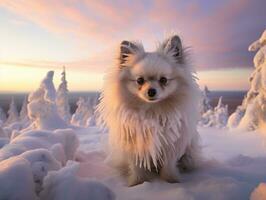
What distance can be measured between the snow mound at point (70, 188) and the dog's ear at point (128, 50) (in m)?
1.57

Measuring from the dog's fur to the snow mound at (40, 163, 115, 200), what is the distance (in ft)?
3.45

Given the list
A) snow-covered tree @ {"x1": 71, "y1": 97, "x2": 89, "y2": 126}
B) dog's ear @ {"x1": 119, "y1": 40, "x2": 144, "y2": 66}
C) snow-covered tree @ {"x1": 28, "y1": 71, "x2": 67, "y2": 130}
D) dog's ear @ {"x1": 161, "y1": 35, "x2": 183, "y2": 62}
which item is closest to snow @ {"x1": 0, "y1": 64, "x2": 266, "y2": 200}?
dog's ear @ {"x1": 119, "y1": 40, "x2": 144, "y2": 66}

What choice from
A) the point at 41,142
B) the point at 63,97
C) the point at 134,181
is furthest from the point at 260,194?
the point at 63,97

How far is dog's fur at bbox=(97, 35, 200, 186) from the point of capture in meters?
2.81

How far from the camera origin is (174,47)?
9.74 feet

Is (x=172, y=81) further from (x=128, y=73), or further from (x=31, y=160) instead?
(x=31, y=160)

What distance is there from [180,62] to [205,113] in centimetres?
1602

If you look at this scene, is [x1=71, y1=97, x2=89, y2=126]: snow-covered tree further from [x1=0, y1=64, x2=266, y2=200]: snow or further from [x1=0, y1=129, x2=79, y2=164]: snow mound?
[x1=0, y1=129, x2=79, y2=164]: snow mound

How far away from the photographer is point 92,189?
1.76m

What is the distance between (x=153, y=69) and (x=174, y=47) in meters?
0.45

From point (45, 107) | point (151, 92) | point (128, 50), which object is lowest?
point (45, 107)

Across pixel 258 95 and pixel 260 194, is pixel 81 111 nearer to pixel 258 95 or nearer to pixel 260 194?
pixel 258 95

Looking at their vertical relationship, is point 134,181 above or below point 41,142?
below

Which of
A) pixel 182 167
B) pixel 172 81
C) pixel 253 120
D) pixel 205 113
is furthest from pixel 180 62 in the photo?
pixel 205 113
